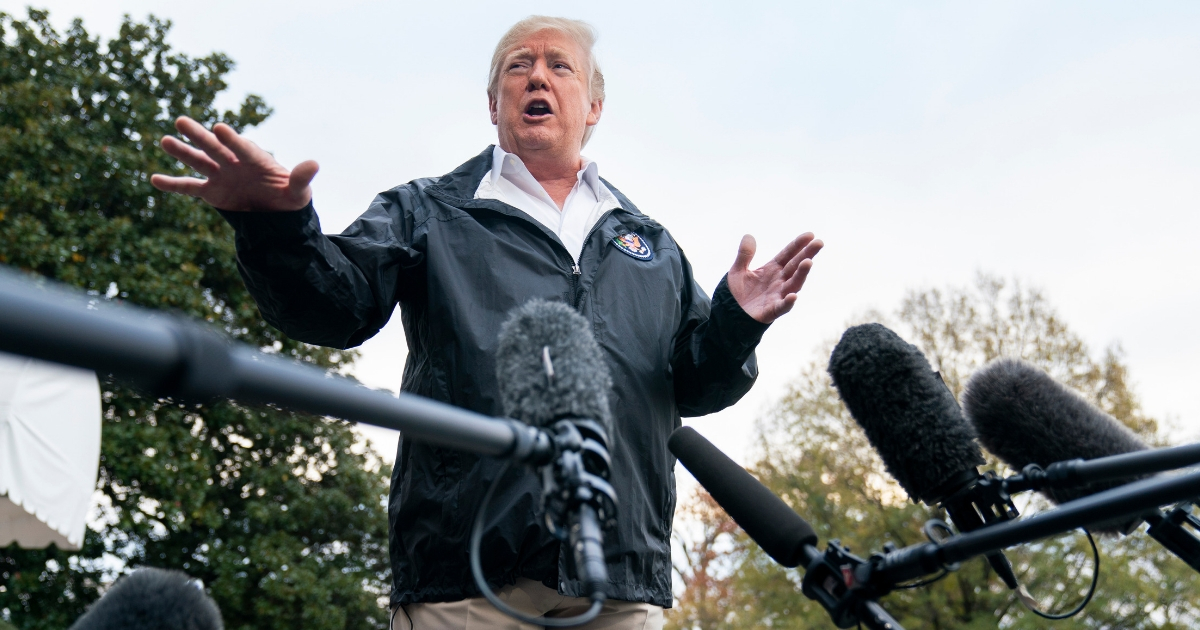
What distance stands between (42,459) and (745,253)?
4.93 m

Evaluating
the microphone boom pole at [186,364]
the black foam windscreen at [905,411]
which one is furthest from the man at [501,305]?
the microphone boom pole at [186,364]

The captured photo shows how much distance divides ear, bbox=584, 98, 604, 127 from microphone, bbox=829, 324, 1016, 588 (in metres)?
1.71

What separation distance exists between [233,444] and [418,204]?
35.9ft

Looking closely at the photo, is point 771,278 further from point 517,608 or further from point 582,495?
point 582,495

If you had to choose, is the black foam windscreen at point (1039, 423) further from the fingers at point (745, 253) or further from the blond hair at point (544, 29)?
the blond hair at point (544, 29)

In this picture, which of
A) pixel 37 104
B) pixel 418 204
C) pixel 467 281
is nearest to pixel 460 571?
pixel 467 281

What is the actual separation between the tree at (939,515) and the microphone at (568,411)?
39.4 ft

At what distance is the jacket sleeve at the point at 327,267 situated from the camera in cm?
214

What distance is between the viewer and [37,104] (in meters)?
11.9

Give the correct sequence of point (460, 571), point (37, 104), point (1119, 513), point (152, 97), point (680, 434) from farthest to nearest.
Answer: point (152, 97) < point (37, 104) < point (460, 571) < point (680, 434) < point (1119, 513)

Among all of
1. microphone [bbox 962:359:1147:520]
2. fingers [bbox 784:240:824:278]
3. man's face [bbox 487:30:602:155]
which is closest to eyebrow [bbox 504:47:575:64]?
man's face [bbox 487:30:602:155]

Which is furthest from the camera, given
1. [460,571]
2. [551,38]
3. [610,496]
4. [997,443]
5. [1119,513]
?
[551,38]

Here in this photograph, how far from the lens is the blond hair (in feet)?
10.6

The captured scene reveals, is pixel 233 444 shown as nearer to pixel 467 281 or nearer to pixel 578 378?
pixel 467 281
